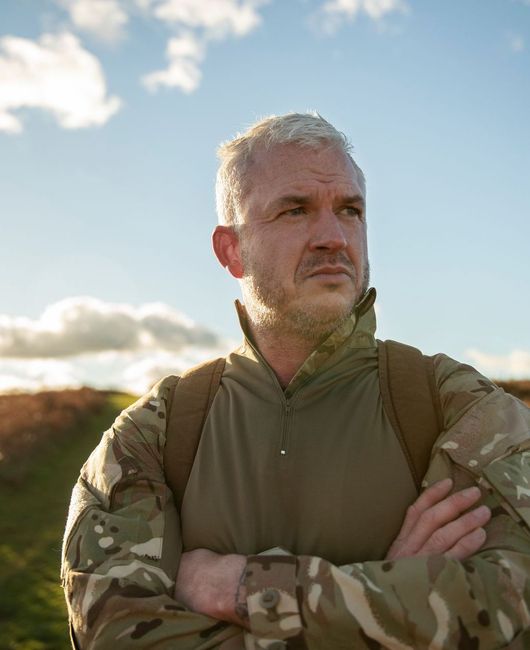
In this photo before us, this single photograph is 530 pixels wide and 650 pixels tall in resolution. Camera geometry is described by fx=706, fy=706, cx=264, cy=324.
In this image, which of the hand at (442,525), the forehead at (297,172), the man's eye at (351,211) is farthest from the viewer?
the man's eye at (351,211)

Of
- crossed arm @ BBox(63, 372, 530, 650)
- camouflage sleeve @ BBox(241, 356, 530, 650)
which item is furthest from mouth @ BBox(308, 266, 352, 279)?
camouflage sleeve @ BBox(241, 356, 530, 650)

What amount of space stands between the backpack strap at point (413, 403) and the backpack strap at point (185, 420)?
35.5 inches

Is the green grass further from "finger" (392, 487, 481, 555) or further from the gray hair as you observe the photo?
"finger" (392, 487, 481, 555)

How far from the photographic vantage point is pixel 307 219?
3.72 metres

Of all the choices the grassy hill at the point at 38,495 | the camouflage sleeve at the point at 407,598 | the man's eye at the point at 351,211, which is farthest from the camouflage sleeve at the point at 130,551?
the grassy hill at the point at 38,495

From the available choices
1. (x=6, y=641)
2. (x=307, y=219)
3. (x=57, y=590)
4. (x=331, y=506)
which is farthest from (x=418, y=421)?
(x=57, y=590)

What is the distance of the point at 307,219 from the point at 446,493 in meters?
1.54

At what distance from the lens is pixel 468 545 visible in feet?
9.73

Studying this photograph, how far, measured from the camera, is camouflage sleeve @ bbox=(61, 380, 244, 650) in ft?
9.65

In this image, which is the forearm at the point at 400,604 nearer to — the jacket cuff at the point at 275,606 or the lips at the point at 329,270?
the jacket cuff at the point at 275,606

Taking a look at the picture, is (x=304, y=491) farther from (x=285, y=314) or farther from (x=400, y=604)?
(x=285, y=314)

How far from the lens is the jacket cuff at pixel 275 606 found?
2.79m

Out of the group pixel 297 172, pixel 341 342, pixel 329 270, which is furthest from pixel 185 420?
pixel 297 172

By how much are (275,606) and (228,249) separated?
2.14 meters
